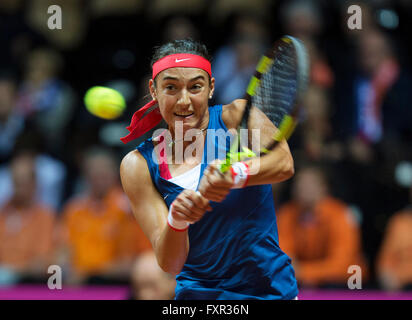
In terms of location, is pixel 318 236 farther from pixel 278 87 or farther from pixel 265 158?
pixel 265 158

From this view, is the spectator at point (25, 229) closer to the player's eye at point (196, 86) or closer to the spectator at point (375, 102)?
the spectator at point (375, 102)

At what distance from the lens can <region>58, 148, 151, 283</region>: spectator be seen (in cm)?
546

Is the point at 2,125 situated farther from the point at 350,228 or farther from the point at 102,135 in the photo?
the point at 350,228

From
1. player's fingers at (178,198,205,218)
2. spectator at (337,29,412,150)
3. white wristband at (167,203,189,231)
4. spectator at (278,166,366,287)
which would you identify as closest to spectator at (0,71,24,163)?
spectator at (278,166,366,287)

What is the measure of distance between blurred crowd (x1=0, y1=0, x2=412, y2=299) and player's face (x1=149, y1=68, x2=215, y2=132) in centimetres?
218

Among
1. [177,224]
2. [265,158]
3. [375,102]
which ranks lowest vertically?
[177,224]

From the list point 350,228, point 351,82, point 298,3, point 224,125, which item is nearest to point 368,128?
point 351,82

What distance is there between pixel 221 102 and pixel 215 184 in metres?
3.22

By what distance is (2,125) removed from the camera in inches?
269

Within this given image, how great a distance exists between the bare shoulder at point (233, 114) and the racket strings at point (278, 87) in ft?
0.21

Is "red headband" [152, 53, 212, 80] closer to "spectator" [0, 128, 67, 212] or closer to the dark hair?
the dark hair

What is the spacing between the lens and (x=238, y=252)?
9.58 ft

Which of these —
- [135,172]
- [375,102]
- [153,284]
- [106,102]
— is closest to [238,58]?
[375,102]

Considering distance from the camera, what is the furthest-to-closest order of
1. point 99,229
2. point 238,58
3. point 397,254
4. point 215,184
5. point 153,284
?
point 238,58
point 99,229
point 397,254
point 153,284
point 215,184
